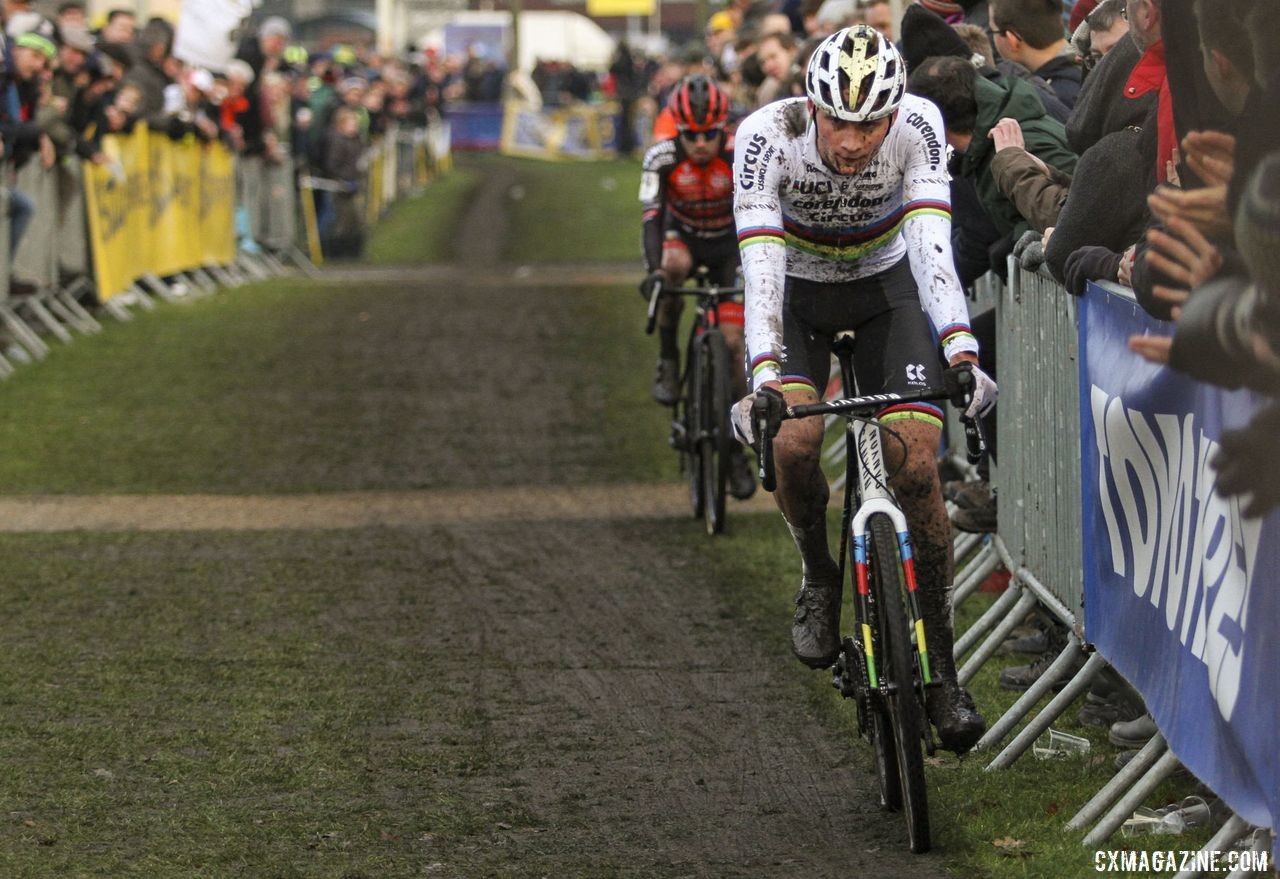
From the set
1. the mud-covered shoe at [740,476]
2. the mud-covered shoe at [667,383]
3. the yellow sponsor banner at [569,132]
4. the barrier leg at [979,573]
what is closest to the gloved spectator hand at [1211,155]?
the barrier leg at [979,573]

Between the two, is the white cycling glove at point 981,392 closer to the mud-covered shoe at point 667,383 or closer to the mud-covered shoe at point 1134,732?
the mud-covered shoe at point 1134,732

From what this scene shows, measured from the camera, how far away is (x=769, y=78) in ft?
51.5

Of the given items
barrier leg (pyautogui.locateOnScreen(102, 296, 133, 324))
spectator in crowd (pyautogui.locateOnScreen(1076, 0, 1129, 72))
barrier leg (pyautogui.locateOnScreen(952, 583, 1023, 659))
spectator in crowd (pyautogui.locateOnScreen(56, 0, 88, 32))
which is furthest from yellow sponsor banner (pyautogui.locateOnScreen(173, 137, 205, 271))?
barrier leg (pyautogui.locateOnScreen(952, 583, 1023, 659))

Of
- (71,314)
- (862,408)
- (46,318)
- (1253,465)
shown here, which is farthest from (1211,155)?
(71,314)

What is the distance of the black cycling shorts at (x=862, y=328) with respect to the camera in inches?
254

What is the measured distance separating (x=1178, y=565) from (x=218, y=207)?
20.0 meters

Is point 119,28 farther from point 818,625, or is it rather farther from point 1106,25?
point 818,625

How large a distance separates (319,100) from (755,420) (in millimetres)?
23068

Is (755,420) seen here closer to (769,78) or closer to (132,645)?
(132,645)

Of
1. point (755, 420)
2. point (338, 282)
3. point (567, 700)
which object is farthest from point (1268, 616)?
point (338, 282)

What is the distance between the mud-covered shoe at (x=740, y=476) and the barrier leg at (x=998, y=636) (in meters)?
3.41

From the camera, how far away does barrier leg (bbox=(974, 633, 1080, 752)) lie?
20.6ft

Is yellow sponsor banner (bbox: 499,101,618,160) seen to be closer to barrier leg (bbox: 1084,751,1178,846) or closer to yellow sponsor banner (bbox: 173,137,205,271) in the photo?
yellow sponsor banner (bbox: 173,137,205,271)

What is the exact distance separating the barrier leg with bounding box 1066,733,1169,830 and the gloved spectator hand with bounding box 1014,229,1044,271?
179 centimetres
